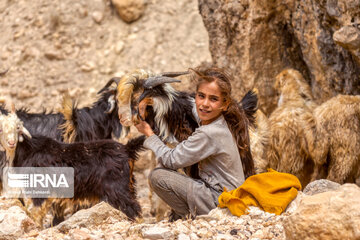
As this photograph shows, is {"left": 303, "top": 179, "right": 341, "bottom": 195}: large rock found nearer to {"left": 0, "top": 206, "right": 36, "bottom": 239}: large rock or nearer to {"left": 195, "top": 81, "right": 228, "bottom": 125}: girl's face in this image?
{"left": 195, "top": 81, "right": 228, "bottom": 125}: girl's face

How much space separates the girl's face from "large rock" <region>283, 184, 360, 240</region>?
53.7 inches

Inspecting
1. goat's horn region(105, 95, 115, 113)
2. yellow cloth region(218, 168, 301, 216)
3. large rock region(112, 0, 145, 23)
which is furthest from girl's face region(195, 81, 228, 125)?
large rock region(112, 0, 145, 23)

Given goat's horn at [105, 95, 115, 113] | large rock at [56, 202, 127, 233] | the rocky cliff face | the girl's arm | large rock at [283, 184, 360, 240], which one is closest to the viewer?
large rock at [283, 184, 360, 240]

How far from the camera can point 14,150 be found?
206 inches

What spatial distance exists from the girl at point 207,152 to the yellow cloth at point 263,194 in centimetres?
33

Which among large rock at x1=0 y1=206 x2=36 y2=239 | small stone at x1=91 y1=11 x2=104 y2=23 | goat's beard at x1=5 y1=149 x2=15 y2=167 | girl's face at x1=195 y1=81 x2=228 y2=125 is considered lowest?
large rock at x1=0 y1=206 x2=36 y2=239

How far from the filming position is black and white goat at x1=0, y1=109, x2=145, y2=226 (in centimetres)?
500

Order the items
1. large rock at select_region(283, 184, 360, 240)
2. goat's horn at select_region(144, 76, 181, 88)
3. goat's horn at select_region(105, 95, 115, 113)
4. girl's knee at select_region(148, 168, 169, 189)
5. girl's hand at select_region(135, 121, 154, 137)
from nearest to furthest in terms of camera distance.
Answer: large rock at select_region(283, 184, 360, 240), girl's knee at select_region(148, 168, 169, 189), girl's hand at select_region(135, 121, 154, 137), goat's horn at select_region(144, 76, 181, 88), goat's horn at select_region(105, 95, 115, 113)

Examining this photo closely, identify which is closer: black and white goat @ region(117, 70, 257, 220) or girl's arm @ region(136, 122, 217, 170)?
girl's arm @ region(136, 122, 217, 170)

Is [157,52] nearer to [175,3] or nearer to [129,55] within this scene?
[129,55]

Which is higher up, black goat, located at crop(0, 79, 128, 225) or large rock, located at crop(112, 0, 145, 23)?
large rock, located at crop(112, 0, 145, 23)

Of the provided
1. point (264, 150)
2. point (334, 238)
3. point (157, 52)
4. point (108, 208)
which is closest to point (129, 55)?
point (157, 52)

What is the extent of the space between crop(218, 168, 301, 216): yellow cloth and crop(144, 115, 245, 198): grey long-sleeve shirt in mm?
332

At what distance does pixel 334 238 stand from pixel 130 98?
9.58 feet
